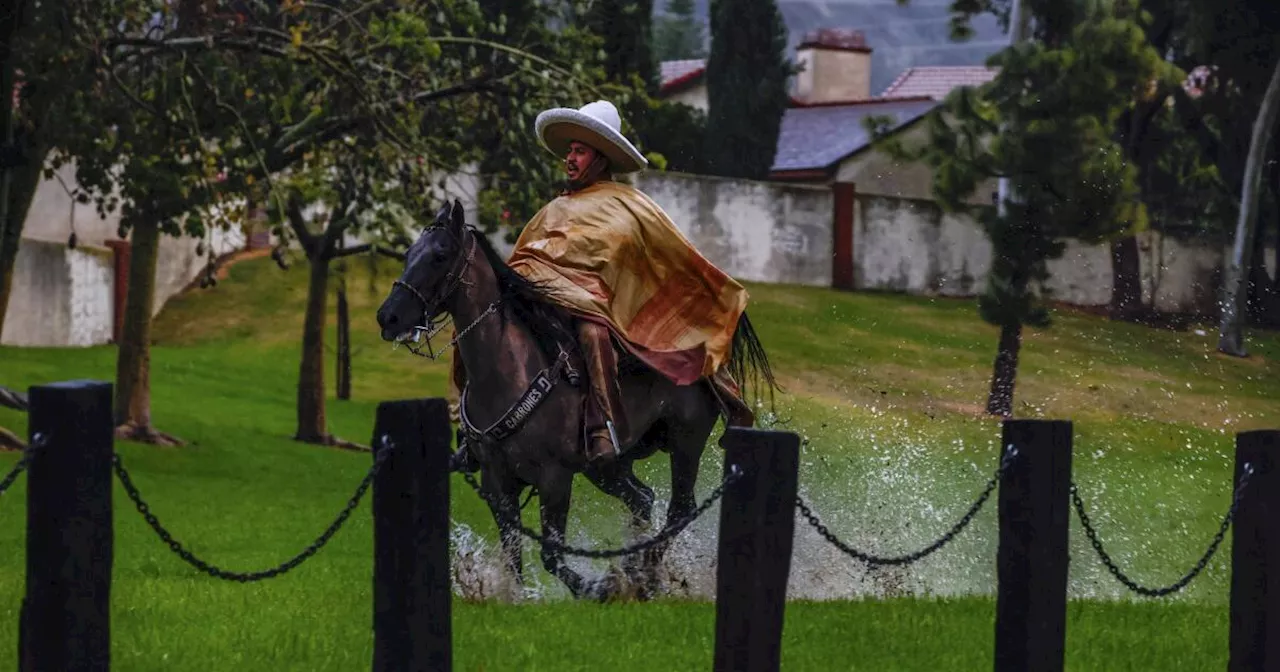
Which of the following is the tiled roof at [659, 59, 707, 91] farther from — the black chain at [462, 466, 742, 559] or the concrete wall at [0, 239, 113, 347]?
the black chain at [462, 466, 742, 559]

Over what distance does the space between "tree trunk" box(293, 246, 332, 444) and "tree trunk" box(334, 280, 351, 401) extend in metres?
1.36

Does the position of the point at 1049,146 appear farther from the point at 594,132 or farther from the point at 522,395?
the point at 522,395

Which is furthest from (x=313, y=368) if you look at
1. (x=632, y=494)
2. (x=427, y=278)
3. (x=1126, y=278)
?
(x=1126, y=278)

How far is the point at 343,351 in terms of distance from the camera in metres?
32.2

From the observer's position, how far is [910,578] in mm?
13930

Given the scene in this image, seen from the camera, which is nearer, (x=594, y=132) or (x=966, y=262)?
(x=594, y=132)

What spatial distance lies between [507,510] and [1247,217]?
2861 centimetres

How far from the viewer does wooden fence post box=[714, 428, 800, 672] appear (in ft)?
24.2

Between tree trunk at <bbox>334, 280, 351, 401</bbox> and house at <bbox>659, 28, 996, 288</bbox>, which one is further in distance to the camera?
house at <bbox>659, 28, 996, 288</bbox>

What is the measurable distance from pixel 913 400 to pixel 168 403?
1160 cm

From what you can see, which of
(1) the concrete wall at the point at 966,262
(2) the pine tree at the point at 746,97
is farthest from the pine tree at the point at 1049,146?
(2) the pine tree at the point at 746,97

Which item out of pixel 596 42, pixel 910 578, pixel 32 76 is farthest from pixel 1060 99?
pixel 910 578

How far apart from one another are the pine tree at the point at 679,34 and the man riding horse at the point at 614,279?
82687mm

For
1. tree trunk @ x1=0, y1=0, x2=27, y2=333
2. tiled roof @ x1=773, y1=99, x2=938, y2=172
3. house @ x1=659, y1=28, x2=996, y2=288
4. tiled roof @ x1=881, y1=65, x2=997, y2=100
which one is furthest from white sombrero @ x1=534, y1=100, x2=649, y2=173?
tiled roof @ x1=881, y1=65, x2=997, y2=100
